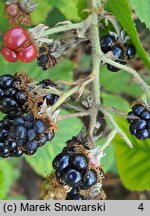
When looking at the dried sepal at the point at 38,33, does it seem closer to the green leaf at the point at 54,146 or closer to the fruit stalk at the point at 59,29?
the fruit stalk at the point at 59,29

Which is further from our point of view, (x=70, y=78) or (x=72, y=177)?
(x=70, y=78)

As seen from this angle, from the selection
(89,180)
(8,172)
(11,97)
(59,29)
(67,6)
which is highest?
(67,6)

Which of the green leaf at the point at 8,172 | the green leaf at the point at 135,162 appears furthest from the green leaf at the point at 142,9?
the green leaf at the point at 8,172

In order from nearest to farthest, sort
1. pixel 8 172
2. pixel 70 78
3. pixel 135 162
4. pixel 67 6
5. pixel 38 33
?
pixel 38 33 < pixel 135 162 < pixel 67 6 < pixel 70 78 < pixel 8 172

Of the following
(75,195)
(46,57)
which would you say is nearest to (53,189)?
(75,195)

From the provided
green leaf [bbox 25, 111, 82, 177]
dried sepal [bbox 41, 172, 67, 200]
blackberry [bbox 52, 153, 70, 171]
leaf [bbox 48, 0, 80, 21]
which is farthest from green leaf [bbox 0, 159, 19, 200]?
blackberry [bbox 52, 153, 70, 171]

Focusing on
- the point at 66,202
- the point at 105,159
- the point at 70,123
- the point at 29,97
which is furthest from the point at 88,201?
the point at 105,159

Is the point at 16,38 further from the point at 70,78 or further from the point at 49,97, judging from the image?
the point at 70,78
